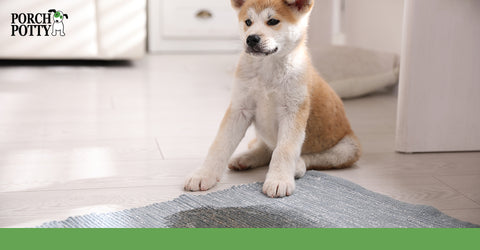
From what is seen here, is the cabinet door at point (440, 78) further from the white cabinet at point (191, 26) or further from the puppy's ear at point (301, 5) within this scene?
the white cabinet at point (191, 26)

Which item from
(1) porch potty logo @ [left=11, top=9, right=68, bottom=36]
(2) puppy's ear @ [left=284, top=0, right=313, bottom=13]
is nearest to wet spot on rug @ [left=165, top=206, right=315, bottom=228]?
(2) puppy's ear @ [left=284, top=0, right=313, bottom=13]

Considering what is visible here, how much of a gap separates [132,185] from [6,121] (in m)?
0.83

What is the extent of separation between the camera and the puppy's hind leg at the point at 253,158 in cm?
149

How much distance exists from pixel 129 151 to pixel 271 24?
24.7 inches

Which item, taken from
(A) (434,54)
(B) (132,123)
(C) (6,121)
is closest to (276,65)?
(A) (434,54)

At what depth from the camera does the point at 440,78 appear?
1660 millimetres

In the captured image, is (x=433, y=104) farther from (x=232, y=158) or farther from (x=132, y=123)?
(x=132, y=123)

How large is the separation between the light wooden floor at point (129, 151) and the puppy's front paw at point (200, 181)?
36 millimetres

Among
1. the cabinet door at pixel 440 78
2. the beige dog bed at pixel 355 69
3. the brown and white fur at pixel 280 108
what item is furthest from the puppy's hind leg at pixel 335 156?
the beige dog bed at pixel 355 69

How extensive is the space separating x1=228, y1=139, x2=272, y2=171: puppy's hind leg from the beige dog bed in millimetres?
908

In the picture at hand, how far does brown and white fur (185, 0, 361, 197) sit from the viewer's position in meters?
1.28

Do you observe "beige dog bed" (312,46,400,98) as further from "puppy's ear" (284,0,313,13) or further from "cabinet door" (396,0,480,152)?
"puppy's ear" (284,0,313,13)

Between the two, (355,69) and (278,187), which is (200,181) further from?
(355,69)

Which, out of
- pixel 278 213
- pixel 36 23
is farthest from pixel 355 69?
pixel 36 23
